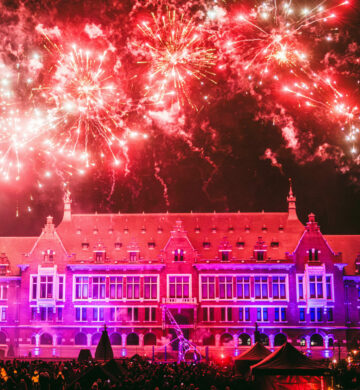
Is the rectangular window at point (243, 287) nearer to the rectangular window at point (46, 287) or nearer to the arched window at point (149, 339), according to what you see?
the arched window at point (149, 339)

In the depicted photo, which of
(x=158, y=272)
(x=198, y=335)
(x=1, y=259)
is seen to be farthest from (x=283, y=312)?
(x=1, y=259)

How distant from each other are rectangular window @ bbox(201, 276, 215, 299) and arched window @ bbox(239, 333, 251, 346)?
470cm

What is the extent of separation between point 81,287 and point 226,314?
Result: 48.2 feet

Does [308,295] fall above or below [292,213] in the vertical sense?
below

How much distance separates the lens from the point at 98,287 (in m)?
60.0

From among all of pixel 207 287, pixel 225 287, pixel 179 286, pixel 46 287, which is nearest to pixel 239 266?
pixel 225 287

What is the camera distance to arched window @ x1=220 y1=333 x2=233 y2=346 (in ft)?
191

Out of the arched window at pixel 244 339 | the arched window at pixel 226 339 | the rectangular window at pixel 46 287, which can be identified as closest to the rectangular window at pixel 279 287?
the arched window at pixel 244 339

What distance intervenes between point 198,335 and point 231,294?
5.15 metres

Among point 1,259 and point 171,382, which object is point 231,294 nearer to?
point 1,259

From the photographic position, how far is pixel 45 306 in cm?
5953

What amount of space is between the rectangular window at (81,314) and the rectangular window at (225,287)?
1364 cm

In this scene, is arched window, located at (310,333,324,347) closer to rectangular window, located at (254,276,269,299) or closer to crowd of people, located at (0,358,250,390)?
rectangular window, located at (254,276,269,299)

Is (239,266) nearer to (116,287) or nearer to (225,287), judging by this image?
(225,287)
